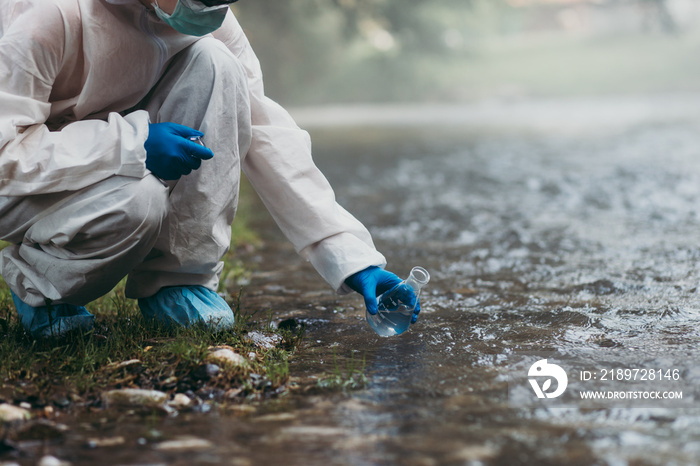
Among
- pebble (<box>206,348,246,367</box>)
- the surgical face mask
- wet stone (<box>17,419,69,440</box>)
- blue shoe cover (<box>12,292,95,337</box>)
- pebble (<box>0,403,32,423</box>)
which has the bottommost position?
blue shoe cover (<box>12,292,95,337</box>)

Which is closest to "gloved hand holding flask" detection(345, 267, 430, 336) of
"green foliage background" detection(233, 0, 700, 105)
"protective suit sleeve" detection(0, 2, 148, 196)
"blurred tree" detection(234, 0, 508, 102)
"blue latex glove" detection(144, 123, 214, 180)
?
"blue latex glove" detection(144, 123, 214, 180)

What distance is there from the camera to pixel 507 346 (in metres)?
2.19

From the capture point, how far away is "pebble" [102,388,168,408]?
1.81 m

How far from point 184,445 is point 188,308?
810 millimetres

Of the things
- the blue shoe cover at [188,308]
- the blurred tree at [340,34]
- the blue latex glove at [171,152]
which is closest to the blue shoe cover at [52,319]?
the blue shoe cover at [188,308]

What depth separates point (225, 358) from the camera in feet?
6.53

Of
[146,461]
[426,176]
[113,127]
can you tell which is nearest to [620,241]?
[113,127]

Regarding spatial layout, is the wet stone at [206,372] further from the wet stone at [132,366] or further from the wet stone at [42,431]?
the wet stone at [42,431]

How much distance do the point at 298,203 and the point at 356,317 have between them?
54cm

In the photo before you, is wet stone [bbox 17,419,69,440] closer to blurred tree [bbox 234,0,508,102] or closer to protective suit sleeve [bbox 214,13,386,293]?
protective suit sleeve [bbox 214,13,386,293]

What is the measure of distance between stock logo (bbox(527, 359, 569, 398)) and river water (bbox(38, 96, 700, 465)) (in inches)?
1.4

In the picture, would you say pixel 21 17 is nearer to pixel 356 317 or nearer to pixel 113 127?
pixel 113 127

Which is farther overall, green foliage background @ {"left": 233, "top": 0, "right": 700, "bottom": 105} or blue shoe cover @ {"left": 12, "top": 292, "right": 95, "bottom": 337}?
green foliage background @ {"left": 233, "top": 0, "right": 700, "bottom": 105}

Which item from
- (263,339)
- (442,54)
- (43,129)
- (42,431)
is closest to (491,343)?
(263,339)
